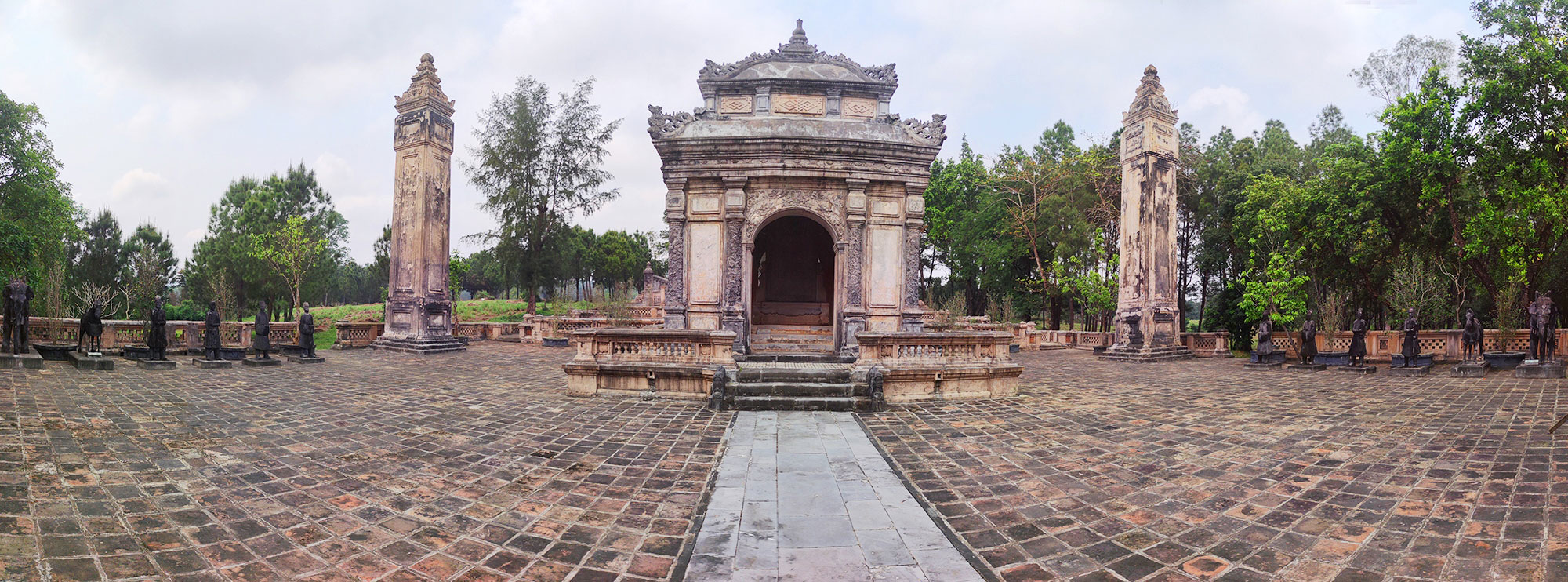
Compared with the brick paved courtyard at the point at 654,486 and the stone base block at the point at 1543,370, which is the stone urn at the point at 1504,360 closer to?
the stone base block at the point at 1543,370

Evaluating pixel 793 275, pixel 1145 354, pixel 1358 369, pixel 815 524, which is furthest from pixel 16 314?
pixel 1358 369

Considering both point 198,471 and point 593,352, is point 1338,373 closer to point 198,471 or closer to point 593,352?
point 593,352

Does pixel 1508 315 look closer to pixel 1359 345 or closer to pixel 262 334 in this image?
pixel 1359 345

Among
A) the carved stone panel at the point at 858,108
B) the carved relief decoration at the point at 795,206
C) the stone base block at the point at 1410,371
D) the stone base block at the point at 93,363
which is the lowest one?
the stone base block at the point at 1410,371

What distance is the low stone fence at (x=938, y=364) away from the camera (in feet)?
34.2

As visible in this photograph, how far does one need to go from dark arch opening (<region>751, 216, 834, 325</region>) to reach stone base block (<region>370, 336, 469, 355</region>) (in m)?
10.4

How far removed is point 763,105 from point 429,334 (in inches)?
521

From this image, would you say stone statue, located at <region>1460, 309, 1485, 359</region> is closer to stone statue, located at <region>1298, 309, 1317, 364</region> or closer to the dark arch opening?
stone statue, located at <region>1298, 309, 1317, 364</region>

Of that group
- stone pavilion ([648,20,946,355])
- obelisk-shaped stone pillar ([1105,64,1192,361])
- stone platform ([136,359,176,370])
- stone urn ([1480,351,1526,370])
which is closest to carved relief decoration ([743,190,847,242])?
stone pavilion ([648,20,946,355])

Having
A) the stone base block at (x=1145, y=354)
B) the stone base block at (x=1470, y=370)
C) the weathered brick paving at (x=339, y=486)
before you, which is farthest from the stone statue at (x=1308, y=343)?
the weathered brick paving at (x=339, y=486)

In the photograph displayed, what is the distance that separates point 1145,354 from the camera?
20.1 m

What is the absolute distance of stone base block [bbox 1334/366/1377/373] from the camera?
15.8 metres

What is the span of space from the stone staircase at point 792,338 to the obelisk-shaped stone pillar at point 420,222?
11.1 metres

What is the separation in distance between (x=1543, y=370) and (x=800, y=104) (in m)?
16.7
